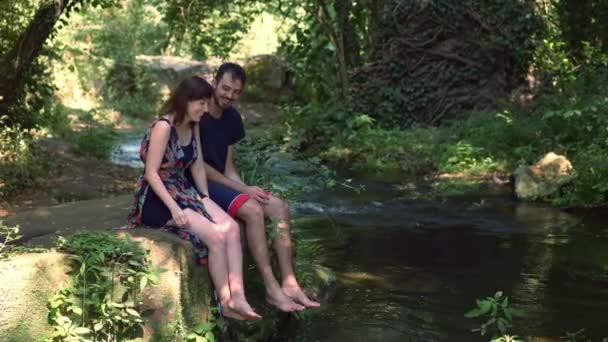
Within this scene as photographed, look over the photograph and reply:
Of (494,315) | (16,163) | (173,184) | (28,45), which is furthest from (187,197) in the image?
(16,163)

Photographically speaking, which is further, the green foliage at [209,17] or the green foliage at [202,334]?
the green foliage at [209,17]

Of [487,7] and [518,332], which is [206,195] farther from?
[487,7]

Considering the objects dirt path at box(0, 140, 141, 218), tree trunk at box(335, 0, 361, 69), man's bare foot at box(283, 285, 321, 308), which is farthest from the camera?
tree trunk at box(335, 0, 361, 69)

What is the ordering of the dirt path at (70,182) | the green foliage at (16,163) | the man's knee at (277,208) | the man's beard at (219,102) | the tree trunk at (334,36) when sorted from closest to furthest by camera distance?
the man's knee at (277,208) < the man's beard at (219,102) < the dirt path at (70,182) < the green foliage at (16,163) < the tree trunk at (334,36)

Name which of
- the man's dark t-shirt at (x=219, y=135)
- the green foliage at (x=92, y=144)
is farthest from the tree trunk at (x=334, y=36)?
the man's dark t-shirt at (x=219, y=135)

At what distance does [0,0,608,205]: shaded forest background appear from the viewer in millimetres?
10828

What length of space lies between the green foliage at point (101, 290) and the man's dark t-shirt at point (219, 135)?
1.37m

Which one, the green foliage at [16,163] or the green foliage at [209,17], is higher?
the green foliage at [209,17]

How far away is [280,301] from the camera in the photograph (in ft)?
16.1

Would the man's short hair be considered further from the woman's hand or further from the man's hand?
the woman's hand

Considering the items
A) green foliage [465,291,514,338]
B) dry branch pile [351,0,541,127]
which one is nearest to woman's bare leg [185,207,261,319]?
green foliage [465,291,514,338]

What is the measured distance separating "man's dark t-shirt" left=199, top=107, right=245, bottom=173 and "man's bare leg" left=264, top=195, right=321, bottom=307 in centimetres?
48

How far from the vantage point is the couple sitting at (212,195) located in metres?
4.51

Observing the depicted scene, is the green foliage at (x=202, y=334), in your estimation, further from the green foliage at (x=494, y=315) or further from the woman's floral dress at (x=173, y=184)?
the green foliage at (x=494, y=315)
